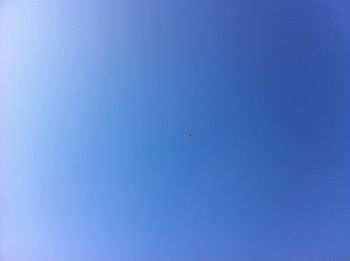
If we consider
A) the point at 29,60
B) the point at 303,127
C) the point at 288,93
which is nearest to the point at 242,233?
the point at 303,127

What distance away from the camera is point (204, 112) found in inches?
38.9

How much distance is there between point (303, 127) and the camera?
0.99 metres

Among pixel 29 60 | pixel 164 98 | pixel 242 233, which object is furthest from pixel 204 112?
pixel 29 60

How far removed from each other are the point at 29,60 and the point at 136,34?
0.46m

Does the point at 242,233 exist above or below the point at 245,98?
below

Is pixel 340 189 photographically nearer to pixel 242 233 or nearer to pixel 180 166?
pixel 242 233

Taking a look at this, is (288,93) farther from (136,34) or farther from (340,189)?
(136,34)

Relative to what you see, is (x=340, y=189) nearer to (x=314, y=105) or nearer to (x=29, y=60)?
(x=314, y=105)

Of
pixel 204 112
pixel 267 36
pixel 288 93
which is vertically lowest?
pixel 204 112

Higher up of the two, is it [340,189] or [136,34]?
[136,34]

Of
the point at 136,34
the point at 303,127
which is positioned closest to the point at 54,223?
the point at 136,34

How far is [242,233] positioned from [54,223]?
2.53 ft

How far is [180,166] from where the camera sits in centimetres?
99

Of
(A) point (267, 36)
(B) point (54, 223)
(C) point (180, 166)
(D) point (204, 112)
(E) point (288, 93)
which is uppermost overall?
(A) point (267, 36)
